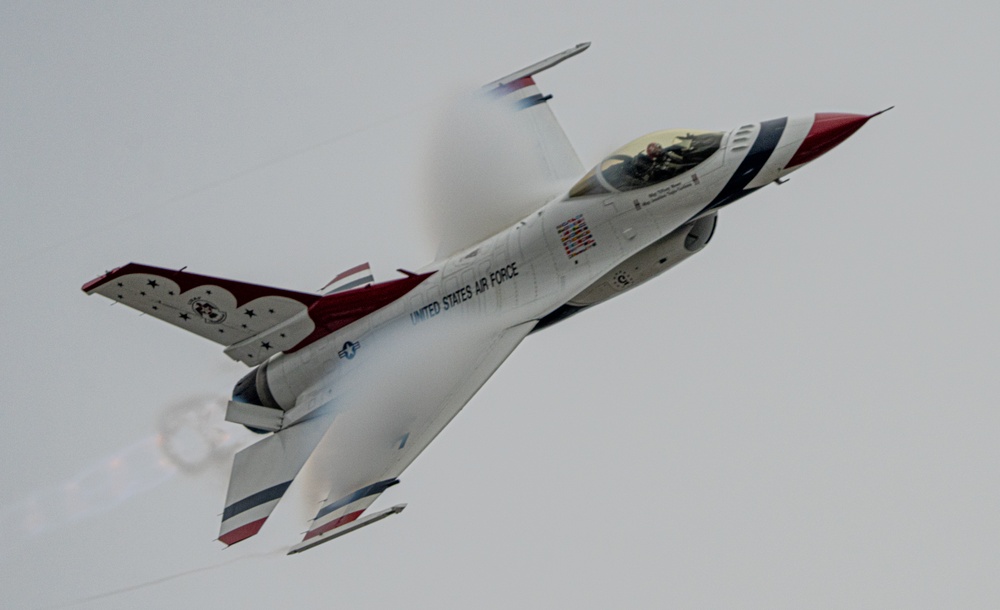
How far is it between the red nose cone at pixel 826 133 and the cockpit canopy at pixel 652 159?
1213 mm

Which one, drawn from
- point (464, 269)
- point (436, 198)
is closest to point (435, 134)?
point (436, 198)

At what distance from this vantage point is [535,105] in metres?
24.5

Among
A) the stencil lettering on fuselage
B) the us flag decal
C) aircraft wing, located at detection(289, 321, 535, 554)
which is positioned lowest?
aircraft wing, located at detection(289, 321, 535, 554)

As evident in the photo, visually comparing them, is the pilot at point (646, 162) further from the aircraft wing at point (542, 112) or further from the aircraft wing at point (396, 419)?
the aircraft wing at point (542, 112)

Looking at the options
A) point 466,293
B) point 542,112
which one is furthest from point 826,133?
point 542,112

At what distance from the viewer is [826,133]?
765 inches

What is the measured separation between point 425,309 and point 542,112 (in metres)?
4.83

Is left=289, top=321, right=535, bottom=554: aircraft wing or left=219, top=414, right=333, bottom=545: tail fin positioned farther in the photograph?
left=219, top=414, right=333, bottom=545: tail fin

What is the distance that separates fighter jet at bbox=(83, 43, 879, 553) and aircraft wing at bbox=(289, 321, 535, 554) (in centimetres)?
2

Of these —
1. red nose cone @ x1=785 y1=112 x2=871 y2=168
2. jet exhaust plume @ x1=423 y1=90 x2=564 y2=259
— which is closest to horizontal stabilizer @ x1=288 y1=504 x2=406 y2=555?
jet exhaust plume @ x1=423 y1=90 x2=564 y2=259

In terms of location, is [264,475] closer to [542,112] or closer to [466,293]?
[466,293]

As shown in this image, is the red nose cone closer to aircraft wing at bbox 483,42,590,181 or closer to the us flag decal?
the us flag decal

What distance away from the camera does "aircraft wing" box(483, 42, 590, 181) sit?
77.4 ft

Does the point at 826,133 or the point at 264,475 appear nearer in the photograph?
the point at 826,133
